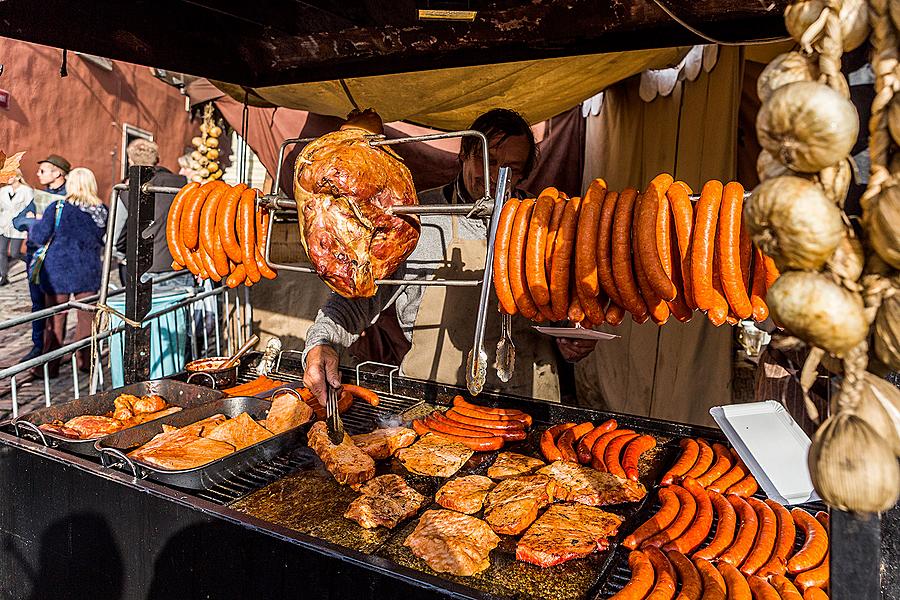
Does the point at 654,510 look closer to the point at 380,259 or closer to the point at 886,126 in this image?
the point at 380,259

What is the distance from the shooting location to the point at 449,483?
262 centimetres

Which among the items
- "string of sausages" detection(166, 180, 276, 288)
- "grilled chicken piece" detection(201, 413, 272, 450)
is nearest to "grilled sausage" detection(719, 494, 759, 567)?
"grilled chicken piece" detection(201, 413, 272, 450)

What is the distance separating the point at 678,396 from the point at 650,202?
12.6 feet

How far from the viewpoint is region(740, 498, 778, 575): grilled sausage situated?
202cm

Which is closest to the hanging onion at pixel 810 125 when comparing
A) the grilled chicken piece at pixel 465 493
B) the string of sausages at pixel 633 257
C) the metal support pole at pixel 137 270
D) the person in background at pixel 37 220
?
the string of sausages at pixel 633 257

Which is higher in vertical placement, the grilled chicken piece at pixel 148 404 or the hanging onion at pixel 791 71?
the hanging onion at pixel 791 71

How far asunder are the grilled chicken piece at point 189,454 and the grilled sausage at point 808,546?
242cm

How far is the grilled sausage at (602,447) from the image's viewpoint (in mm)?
2746

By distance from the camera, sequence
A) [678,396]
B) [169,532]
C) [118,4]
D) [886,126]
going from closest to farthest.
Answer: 1. [886,126]
2. [169,532]
3. [118,4]
4. [678,396]

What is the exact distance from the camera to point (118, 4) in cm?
298

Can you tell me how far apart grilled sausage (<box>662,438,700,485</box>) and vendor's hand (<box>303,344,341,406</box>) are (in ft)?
5.86

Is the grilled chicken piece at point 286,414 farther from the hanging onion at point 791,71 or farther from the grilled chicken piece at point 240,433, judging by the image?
the hanging onion at point 791,71

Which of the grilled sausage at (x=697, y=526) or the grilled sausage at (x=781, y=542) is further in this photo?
the grilled sausage at (x=697, y=526)

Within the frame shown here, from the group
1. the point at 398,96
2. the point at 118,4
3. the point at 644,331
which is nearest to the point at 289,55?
the point at 118,4
